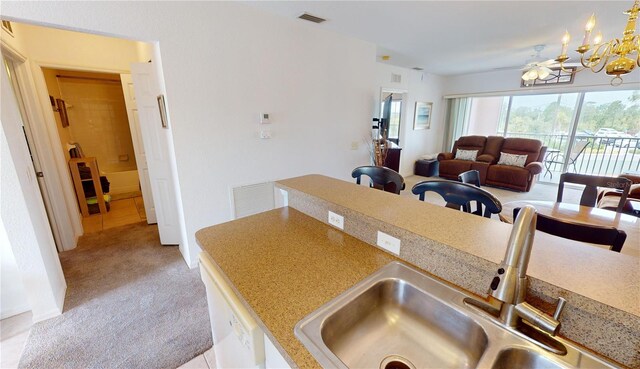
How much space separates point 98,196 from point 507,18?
577 cm

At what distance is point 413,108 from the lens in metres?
5.81

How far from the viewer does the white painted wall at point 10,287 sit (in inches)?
73.0

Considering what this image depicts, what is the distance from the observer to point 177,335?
5.76ft

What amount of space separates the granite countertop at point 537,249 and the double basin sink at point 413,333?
152 mm

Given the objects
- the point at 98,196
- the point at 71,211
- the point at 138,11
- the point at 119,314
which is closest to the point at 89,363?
the point at 119,314

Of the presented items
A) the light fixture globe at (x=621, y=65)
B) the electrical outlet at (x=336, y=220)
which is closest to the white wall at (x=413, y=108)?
the light fixture globe at (x=621, y=65)

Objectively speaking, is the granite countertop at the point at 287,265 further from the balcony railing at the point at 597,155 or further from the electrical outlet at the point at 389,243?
the balcony railing at the point at 597,155

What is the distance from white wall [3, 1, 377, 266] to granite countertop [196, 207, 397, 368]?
1239 mm

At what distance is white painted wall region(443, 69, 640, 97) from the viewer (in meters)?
4.63

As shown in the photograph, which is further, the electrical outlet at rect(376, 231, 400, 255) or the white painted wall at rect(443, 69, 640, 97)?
the white painted wall at rect(443, 69, 640, 97)

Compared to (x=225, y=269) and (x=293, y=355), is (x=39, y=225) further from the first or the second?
(x=293, y=355)

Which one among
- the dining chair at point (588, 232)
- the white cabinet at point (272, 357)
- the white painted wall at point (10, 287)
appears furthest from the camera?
the white painted wall at point (10, 287)

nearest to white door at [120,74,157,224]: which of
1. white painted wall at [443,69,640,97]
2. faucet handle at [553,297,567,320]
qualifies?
faucet handle at [553,297,567,320]

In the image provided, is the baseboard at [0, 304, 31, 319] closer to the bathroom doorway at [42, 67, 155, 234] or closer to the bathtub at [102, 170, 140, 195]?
the bathroom doorway at [42, 67, 155, 234]
